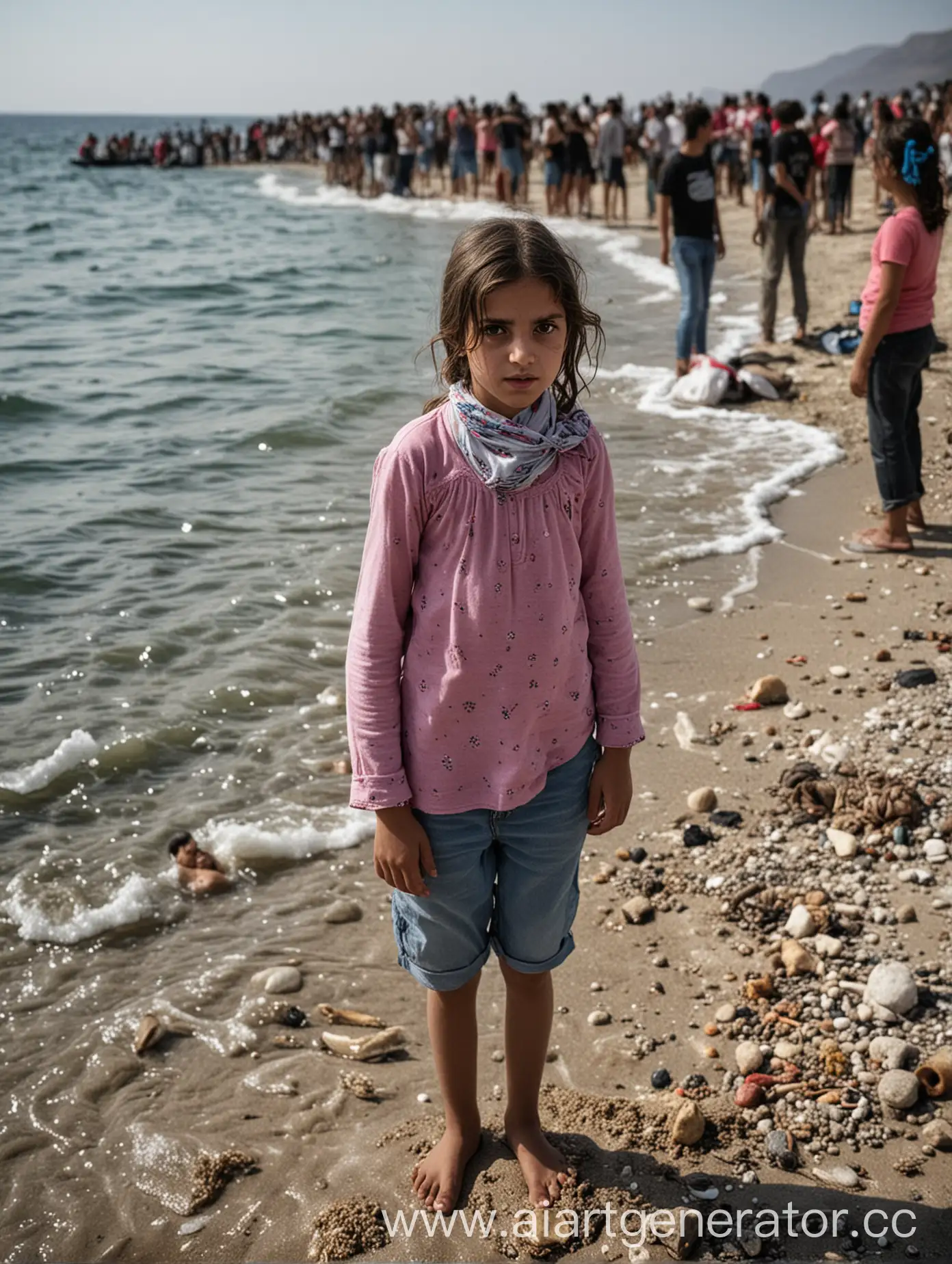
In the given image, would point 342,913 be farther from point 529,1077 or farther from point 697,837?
point 529,1077

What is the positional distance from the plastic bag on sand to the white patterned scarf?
8205 millimetres

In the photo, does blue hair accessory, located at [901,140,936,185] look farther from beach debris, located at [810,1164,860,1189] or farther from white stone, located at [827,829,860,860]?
beach debris, located at [810,1164,860,1189]

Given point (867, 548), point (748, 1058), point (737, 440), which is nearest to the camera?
point (748, 1058)

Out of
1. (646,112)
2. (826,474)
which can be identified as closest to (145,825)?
(826,474)

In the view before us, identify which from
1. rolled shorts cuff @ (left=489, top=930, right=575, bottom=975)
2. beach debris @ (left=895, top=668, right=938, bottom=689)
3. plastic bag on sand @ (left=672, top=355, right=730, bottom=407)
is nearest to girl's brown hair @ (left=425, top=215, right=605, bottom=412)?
rolled shorts cuff @ (left=489, top=930, right=575, bottom=975)

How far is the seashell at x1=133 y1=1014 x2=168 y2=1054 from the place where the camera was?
11.1 ft

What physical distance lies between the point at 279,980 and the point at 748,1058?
5.03 ft

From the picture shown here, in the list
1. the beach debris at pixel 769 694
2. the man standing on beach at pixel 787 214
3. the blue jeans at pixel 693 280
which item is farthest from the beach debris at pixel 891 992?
the man standing on beach at pixel 787 214

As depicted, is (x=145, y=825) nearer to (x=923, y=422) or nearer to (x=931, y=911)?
(x=931, y=911)

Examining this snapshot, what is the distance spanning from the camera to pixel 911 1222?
2.47m

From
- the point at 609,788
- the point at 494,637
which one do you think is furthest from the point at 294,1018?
the point at 494,637

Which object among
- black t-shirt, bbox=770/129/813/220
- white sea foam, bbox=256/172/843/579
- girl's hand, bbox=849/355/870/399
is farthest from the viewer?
black t-shirt, bbox=770/129/813/220

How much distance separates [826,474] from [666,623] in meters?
2.80

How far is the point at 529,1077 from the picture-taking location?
2682mm
